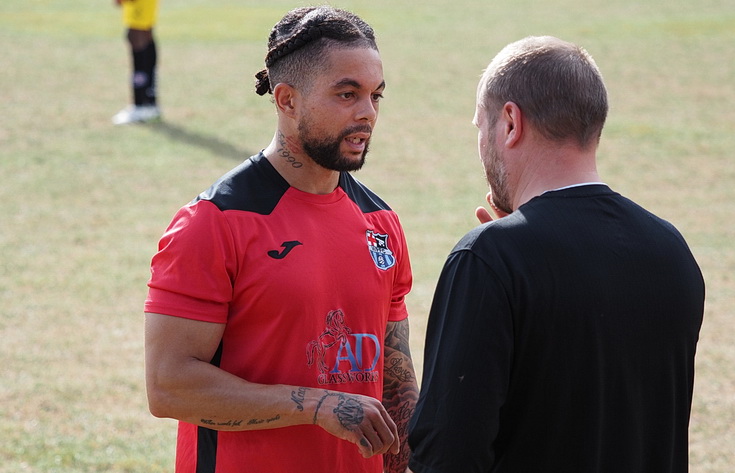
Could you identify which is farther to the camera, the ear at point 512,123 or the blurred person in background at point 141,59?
the blurred person in background at point 141,59

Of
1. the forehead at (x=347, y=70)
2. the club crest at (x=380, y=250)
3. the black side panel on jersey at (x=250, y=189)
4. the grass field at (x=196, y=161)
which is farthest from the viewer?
the grass field at (x=196, y=161)

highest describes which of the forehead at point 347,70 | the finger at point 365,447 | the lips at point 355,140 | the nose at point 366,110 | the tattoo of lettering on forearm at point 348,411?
the forehead at point 347,70

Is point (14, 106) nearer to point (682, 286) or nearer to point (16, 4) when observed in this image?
point (16, 4)

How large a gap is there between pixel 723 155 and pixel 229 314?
11.3m

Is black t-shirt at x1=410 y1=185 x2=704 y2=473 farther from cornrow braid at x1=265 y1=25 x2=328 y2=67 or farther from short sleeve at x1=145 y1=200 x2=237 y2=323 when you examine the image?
cornrow braid at x1=265 y1=25 x2=328 y2=67

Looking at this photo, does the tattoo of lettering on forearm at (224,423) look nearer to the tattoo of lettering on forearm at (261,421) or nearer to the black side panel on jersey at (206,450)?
the tattoo of lettering on forearm at (261,421)

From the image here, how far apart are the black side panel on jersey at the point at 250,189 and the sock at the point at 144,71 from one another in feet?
35.2

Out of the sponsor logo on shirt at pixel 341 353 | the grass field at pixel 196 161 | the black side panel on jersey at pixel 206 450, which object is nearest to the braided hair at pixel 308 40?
the sponsor logo on shirt at pixel 341 353

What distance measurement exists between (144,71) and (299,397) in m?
11.3

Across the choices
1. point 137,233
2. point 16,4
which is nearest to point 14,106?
point 137,233

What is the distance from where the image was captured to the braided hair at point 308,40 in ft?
9.45

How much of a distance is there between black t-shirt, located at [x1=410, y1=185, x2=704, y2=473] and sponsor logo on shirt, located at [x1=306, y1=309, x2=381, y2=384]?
0.56 m

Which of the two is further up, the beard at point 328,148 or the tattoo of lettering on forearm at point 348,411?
the beard at point 328,148

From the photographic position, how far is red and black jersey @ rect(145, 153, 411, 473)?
2.62m
